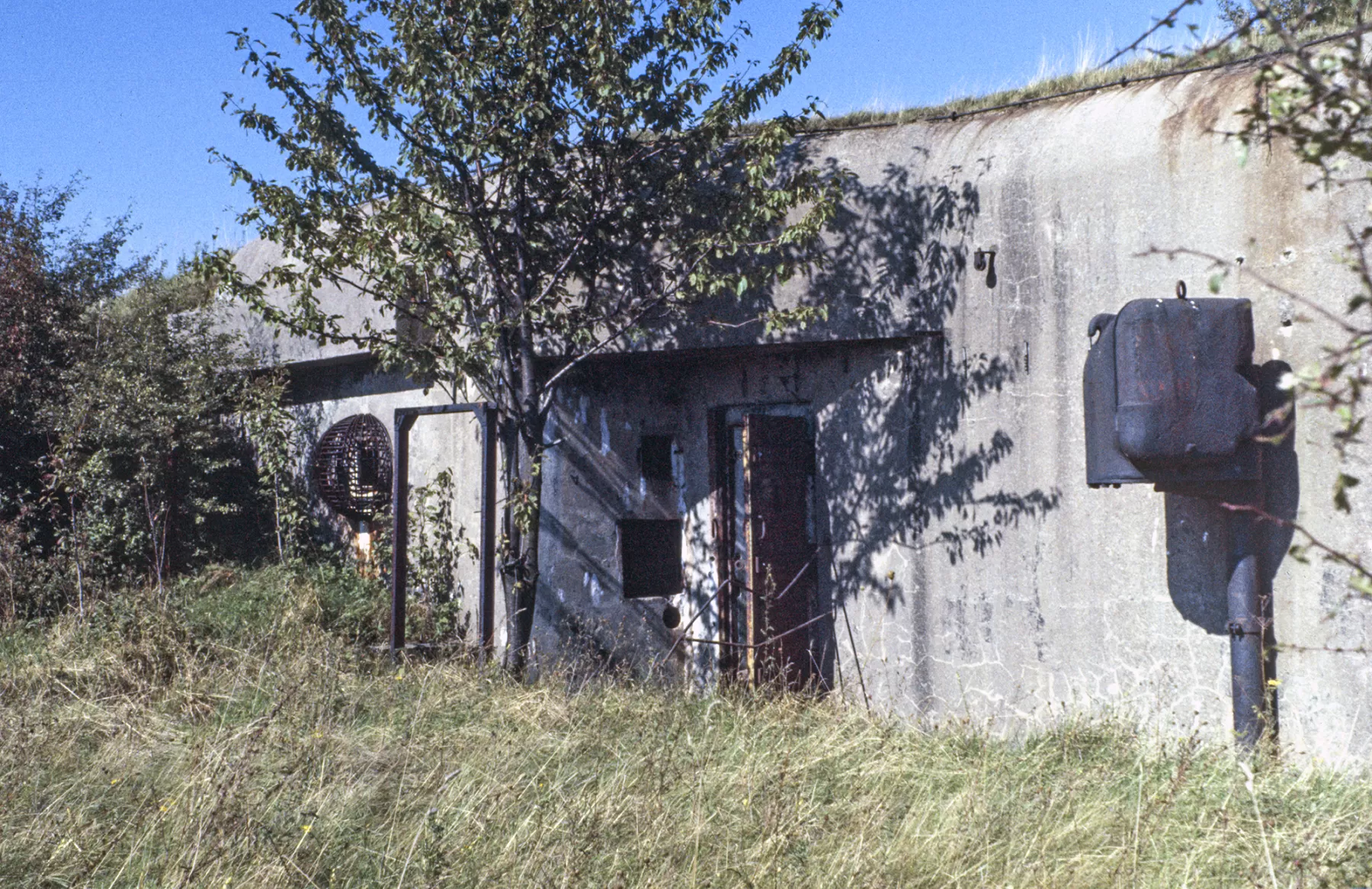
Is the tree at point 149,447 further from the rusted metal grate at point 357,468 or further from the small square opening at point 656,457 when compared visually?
the small square opening at point 656,457

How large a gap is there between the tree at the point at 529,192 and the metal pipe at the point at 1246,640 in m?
2.63

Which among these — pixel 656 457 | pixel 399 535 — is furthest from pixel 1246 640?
pixel 399 535

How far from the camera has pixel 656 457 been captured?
24.4ft

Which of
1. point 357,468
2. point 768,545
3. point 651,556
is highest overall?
point 357,468

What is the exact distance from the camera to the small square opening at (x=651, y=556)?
7.32 meters

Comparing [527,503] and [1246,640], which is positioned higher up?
[527,503]

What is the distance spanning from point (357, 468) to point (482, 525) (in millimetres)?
2458

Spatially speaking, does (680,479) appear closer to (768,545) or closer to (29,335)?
(768,545)

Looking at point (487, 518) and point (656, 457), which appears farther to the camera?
point (656, 457)

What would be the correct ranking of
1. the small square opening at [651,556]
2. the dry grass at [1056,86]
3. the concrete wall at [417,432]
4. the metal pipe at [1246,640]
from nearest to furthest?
the metal pipe at [1246,640] → the dry grass at [1056,86] → the small square opening at [651,556] → the concrete wall at [417,432]

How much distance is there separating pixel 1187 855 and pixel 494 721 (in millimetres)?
3169

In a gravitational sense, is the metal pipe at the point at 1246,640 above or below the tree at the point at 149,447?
below

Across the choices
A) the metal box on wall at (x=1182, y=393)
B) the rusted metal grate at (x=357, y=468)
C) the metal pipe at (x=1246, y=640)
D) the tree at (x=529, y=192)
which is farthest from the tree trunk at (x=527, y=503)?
the metal pipe at (x=1246, y=640)

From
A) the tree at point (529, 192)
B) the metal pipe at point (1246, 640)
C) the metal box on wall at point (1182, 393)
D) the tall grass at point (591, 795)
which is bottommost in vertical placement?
the tall grass at point (591, 795)
